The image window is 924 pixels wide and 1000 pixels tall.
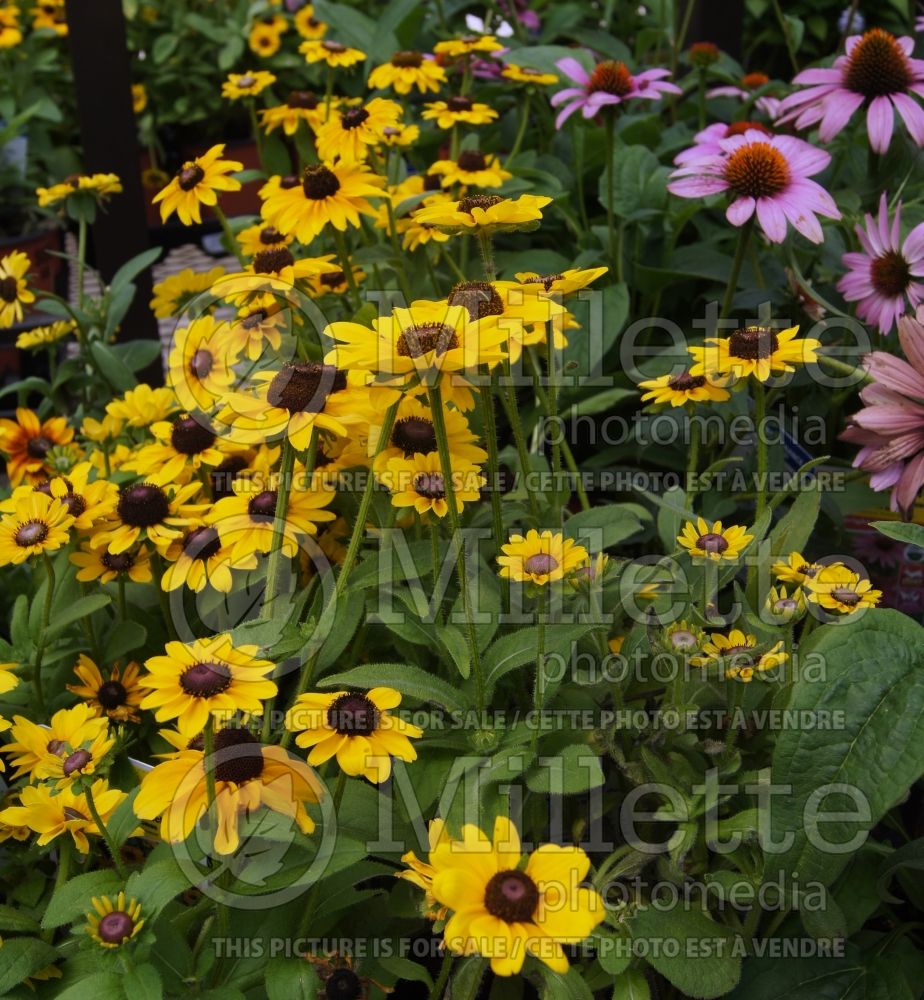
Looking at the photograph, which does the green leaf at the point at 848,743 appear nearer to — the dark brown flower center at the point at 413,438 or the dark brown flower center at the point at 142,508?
the dark brown flower center at the point at 413,438

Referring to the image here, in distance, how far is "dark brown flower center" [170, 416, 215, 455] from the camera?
844 mm

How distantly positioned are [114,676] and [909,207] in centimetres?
90

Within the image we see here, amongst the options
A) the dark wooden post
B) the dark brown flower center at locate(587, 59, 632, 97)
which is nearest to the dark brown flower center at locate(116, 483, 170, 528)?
the dark brown flower center at locate(587, 59, 632, 97)

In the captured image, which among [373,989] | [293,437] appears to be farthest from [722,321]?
[373,989]

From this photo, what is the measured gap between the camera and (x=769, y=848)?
604mm

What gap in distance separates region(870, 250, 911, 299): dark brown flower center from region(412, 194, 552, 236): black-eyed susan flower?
1.40ft

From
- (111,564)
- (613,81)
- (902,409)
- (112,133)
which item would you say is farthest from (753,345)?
(112,133)

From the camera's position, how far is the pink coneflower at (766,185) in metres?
0.94

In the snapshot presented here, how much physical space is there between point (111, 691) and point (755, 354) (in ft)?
1.63

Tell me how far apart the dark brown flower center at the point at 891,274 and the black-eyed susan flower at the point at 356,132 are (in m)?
0.44

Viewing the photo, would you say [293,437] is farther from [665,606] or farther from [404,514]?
[665,606]

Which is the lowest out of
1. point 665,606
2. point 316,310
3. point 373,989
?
point 373,989

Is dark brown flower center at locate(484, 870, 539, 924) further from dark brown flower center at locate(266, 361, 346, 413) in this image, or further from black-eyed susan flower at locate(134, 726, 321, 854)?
dark brown flower center at locate(266, 361, 346, 413)

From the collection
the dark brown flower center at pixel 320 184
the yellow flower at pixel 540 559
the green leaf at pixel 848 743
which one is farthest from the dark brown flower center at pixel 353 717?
the dark brown flower center at pixel 320 184
